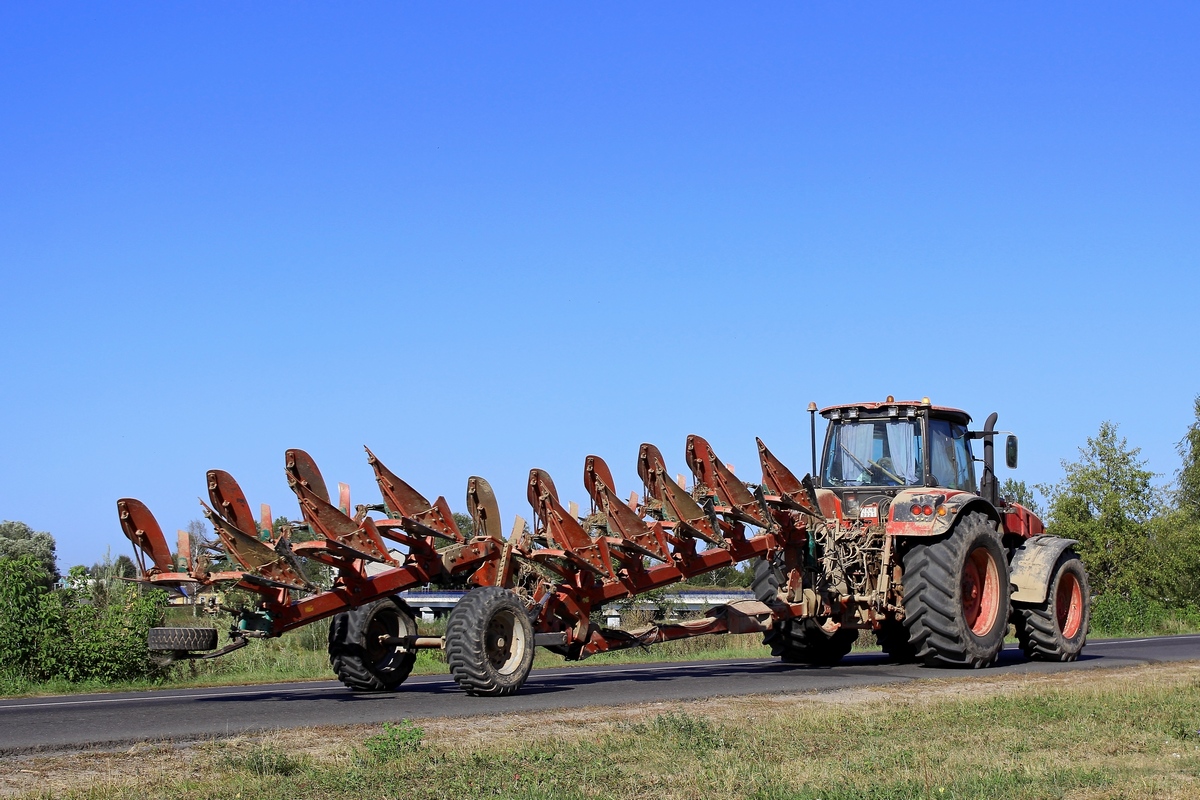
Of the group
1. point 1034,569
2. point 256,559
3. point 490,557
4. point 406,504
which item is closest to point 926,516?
point 1034,569

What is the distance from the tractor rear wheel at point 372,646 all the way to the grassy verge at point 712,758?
9.87 feet

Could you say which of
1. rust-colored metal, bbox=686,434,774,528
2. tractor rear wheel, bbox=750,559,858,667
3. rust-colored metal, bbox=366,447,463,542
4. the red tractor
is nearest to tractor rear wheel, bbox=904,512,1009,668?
the red tractor

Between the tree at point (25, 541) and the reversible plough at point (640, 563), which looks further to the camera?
the tree at point (25, 541)

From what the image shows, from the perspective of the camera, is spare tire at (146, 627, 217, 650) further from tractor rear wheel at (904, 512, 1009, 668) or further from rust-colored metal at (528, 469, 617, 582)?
tractor rear wheel at (904, 512, 1009, 668)

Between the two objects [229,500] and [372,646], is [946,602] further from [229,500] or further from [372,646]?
[229,500]

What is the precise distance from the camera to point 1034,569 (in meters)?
16.0

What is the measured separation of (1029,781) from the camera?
6.41 meters

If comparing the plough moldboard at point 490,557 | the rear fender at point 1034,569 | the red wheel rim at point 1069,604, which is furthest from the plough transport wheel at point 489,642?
the red wheel rim at point 1069,604

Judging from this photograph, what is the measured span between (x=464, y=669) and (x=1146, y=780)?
6.33 metres

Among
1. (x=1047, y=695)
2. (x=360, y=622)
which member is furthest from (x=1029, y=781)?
(x=360, y=622)

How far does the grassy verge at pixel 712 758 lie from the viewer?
A: 6301 mm

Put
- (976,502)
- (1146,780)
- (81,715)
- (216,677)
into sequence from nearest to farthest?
(1146,780), (81,715), (976,502), (216,677)

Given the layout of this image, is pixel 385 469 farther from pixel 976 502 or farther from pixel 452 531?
pixel 976 502

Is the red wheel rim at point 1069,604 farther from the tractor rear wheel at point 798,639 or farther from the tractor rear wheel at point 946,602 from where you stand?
the tractor rear wheel at point 798,639
